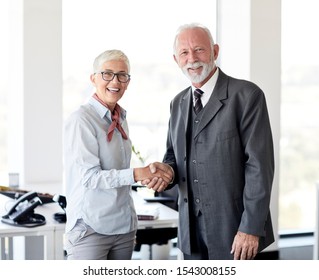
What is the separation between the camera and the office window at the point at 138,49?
4.18 meters

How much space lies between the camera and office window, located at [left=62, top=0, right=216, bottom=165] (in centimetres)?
418

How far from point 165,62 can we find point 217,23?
0.66m

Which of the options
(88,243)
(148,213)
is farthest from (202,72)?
(148,213)

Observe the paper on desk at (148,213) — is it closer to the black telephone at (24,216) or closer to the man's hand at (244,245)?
the black telephone at (24,216)

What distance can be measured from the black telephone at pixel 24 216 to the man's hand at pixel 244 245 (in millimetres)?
1113

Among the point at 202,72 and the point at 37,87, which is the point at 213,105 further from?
the point at 37,87

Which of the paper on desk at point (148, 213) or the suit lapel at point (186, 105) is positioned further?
the paper on desk at point (148, 213)

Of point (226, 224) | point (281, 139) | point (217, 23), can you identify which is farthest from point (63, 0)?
point (226, 224)

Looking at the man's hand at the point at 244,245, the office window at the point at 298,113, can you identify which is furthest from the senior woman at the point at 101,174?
the office window at the point at 298,113

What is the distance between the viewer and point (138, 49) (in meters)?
4.37

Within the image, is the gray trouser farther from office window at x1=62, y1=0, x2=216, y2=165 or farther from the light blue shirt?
office window at x1=62, y1=0, x2=216, y2=165

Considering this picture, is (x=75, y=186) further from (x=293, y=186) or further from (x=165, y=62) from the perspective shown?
(x=293, y=186)

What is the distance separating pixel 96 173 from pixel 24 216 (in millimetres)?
843
